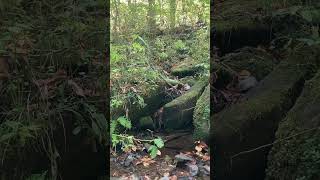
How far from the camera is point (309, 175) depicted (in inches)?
73.5

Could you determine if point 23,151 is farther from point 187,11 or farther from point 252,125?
point 187,11

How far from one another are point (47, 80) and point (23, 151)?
0.47m

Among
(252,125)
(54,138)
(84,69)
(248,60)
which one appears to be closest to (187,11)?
(248,60)

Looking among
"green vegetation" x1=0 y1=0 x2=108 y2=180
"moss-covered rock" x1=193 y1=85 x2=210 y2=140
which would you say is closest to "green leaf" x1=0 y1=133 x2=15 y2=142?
"green vegetation" x1=0 y1=0 x2=108 y2=180

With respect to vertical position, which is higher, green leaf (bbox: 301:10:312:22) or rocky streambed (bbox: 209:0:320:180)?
green leaf (bbox: 301:10:312:22)

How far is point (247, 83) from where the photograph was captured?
8.57 feet

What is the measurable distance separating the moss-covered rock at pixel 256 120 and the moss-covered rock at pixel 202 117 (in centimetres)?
26

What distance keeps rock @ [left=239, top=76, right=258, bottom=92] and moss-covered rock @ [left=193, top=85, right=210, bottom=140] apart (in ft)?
0.91

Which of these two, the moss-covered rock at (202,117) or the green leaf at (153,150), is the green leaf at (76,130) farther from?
the moss-covered rock at (202,117)

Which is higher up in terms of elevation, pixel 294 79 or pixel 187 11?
pixel 187 11

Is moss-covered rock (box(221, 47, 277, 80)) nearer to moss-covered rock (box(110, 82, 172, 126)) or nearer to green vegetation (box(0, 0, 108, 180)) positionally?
moss-covered rock (box(110, 82, 172, 126))

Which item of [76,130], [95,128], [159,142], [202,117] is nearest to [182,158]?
[159,142]

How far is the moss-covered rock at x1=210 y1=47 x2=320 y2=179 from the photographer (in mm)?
2330

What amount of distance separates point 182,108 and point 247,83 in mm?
510
